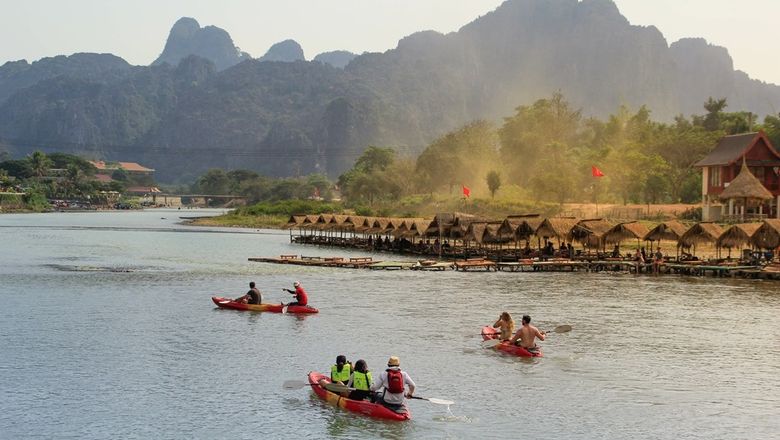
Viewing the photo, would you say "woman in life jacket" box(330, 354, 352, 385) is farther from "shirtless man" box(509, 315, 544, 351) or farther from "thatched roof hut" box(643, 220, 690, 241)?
"thatched roof hut" box(643, 220, 690, 241)

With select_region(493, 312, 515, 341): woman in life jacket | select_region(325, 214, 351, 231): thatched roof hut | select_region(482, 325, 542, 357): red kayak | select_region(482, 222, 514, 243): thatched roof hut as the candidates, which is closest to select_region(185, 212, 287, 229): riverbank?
select_region(325, 214, 351, 231): thatched roof hut

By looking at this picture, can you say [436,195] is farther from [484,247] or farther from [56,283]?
[56,283]

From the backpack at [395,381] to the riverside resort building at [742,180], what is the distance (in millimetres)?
57440

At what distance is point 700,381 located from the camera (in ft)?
91.6

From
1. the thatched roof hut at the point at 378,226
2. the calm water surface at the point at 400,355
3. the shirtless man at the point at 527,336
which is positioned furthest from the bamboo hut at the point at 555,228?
the shirtless man at the point at 527,336

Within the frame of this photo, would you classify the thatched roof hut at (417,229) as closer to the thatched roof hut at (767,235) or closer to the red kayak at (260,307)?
the thatched roof hut at (767,235)

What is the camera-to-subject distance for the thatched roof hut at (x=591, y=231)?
62.5 meters

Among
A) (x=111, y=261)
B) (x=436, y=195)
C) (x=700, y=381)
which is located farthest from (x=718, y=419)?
(x=436, y=195)

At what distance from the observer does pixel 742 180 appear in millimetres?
72875

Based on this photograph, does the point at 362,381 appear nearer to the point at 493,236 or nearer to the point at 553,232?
the point at 553,232

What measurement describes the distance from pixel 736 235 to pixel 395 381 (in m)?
41.0

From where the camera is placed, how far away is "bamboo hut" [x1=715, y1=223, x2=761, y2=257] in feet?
184

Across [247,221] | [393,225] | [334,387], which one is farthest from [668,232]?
[247,221]

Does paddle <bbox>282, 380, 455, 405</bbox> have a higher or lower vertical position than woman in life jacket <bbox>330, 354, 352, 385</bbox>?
lower
